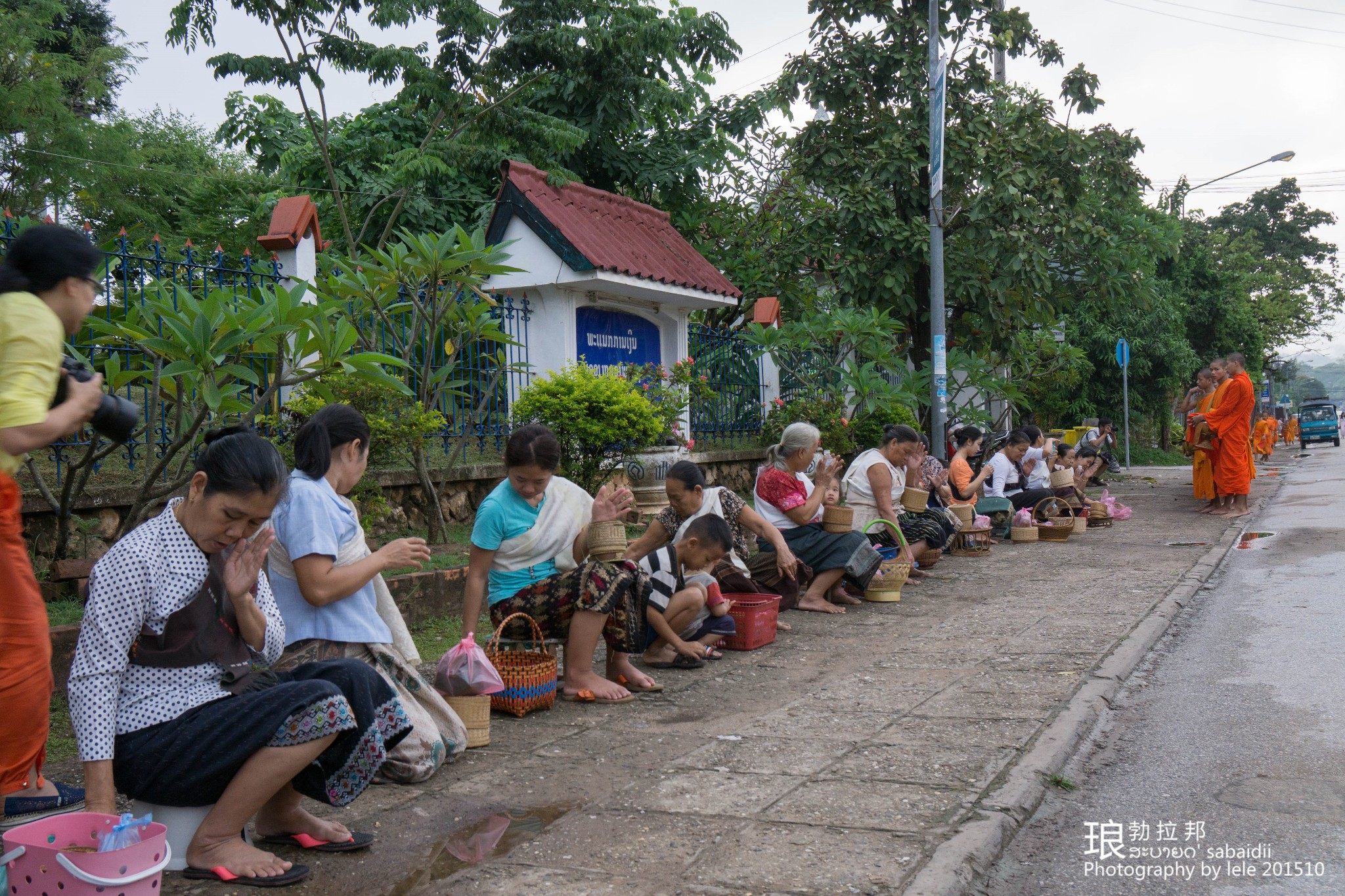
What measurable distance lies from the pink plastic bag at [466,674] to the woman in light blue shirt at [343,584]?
168 mm

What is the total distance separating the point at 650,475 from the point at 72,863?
26.6 ft

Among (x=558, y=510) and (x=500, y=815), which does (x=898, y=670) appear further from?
(x=500, y=815)

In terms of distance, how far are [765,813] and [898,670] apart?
2510 mm

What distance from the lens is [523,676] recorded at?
498cm

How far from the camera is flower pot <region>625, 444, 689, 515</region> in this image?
10242 mm

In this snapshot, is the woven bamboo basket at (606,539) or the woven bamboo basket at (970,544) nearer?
the woven bamboo basket at (606,539)

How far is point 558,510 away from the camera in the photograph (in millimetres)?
5367

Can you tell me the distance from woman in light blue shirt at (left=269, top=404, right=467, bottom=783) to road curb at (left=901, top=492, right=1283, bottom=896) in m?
1.94

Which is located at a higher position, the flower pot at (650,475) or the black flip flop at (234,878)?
the flower pot at (650,475)

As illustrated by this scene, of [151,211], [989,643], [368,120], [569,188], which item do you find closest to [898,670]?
[989,643]

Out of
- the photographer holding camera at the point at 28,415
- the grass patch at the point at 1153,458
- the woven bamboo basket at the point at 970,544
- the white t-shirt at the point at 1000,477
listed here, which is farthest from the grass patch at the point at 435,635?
the grass patch at the point at 1153,458

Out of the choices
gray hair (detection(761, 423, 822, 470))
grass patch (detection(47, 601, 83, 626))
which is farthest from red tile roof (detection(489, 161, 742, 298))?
grass patch (detection(47, 601, 83, 626))

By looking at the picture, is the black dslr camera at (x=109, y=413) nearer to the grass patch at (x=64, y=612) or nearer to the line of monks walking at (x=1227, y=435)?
the grass patch at (x=64, y=612)

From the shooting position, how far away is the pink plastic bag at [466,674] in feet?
14.7
